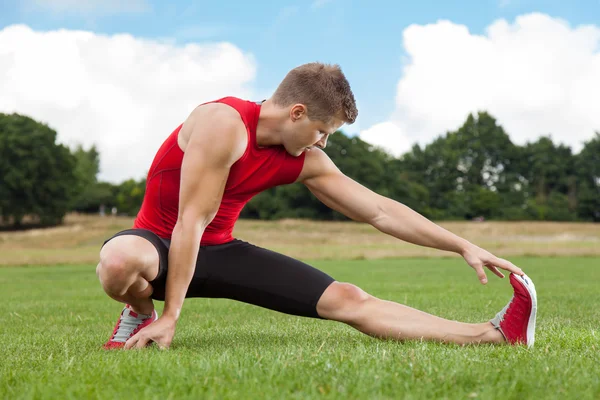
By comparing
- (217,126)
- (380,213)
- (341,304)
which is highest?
(217,126)

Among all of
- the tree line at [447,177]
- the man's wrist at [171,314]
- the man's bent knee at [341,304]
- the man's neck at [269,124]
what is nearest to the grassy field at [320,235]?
the tree line at [447,177]

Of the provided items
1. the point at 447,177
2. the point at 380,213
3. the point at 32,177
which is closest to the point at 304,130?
the point at 380,213

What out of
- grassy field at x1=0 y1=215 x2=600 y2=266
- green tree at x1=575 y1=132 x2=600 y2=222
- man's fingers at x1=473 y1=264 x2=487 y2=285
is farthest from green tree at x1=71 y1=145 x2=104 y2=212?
man's fingers at x1=473 y1=264 x2=487 y2=285

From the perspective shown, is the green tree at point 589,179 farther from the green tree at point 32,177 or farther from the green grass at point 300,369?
the green grass at point 300,369

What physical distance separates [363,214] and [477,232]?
43.8 metres

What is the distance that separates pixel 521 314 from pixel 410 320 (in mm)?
719

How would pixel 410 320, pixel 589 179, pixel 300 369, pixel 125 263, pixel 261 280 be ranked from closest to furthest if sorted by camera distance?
pixel 300 369, pixel 125 263, pixel 410 320, pixel 261 280, pixel 589 179

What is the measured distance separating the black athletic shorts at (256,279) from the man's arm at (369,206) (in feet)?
1.84

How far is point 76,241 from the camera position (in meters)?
43.7

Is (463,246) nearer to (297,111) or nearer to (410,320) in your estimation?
(410,320)

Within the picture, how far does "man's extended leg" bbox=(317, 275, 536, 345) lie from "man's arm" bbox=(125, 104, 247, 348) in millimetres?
988

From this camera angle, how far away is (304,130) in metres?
3.91

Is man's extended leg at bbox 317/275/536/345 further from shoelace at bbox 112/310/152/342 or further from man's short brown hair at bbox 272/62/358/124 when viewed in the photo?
shoelace at bbox 112/310/152/342

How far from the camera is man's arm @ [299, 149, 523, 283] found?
4.25m
